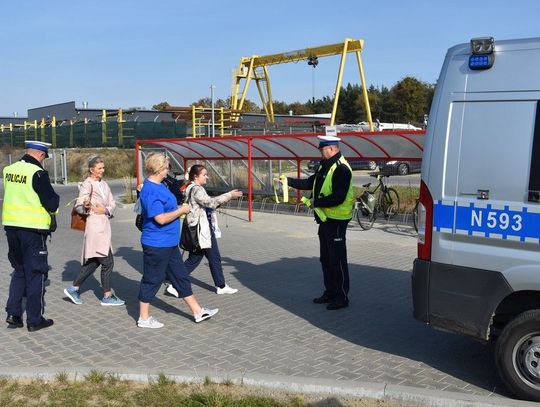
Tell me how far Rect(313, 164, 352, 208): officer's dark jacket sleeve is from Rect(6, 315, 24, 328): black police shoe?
335 centimetres

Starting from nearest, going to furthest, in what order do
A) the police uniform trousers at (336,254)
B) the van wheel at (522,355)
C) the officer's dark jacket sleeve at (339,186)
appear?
the van wheel at (522,355) < the officer's dark jacket sleeve at (339,186) < the police uniform trousers at (336,254)

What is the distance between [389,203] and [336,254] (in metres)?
7.19

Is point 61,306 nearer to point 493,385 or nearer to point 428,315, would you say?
point 428,315

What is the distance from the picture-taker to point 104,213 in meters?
6.41

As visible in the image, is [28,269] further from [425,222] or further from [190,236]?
[425,222]

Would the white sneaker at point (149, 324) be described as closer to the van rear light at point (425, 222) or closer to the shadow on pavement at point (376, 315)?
the shadow on pavement at point (376, 315)

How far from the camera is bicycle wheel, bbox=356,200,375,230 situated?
485 inches

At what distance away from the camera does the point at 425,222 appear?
4160 mm

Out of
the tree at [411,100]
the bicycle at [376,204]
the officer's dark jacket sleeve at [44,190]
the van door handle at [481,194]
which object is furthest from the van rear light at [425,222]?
the tree at [411,100]

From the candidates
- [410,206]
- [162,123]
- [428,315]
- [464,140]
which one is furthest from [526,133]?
[162,123]

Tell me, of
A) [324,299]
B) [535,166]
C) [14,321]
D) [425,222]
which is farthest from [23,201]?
[535,166]

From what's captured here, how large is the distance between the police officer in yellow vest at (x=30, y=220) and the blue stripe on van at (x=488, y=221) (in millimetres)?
3546

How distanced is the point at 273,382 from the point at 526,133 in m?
2.48

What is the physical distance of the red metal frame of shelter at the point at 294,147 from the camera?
11.8m
